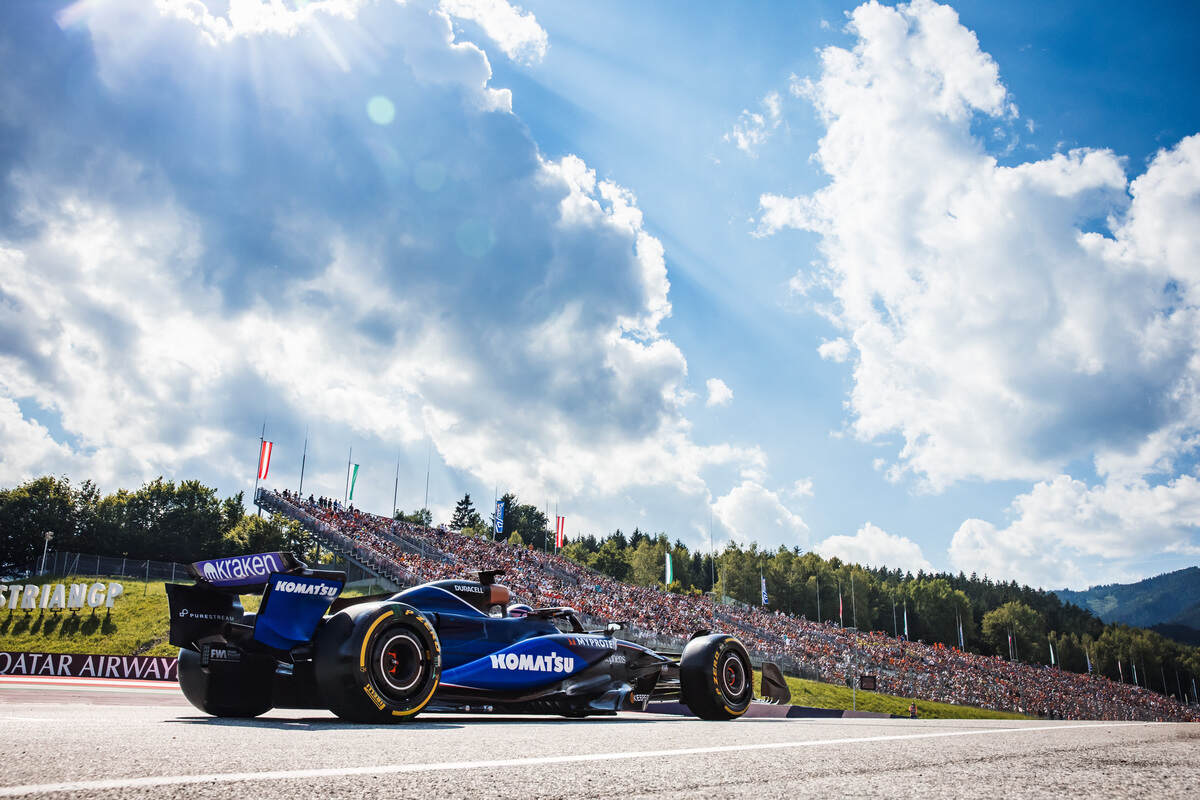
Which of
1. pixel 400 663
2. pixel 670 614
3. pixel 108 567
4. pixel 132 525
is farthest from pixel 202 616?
pixel 132 525

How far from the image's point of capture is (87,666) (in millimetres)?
24156

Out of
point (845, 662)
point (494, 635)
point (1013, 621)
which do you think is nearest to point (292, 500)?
point (845, 662)

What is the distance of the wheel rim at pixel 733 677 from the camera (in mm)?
9823

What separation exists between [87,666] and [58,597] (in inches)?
609

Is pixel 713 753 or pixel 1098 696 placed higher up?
pixel 713 753

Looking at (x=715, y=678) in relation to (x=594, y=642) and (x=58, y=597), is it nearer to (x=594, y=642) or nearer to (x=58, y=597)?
(x=594, y=642)

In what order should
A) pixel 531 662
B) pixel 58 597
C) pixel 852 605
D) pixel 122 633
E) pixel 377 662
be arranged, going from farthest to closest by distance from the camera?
pixel 852 605, pixel 58 597, pixel 122 633, pixel 531 662, pixel 377 662

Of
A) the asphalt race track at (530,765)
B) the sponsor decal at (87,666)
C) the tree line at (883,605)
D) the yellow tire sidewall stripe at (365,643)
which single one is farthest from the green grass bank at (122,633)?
the tree line at (883,605)

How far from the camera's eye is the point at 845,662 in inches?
1941

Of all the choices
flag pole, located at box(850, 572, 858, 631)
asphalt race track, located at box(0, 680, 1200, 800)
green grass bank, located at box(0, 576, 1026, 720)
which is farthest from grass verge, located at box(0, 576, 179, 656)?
flag pole, located at box(850, 572, 858, 631)

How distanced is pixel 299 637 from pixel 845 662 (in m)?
48.6

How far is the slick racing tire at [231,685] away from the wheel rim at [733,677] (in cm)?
548

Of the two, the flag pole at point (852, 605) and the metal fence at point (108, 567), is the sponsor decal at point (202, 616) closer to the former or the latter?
the metal fence at point (108, 567)

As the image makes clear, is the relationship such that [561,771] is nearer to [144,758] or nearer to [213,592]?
[144,758]
